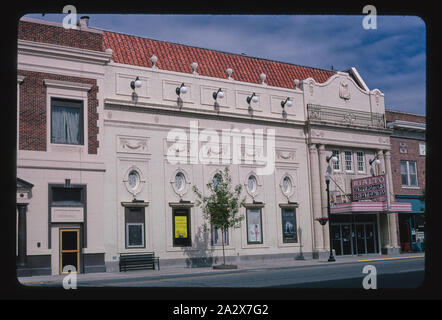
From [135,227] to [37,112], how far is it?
649 cm

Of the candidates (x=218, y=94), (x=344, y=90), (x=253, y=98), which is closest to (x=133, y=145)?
(x=218, y=94)

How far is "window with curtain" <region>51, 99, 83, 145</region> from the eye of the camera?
15.7 metres

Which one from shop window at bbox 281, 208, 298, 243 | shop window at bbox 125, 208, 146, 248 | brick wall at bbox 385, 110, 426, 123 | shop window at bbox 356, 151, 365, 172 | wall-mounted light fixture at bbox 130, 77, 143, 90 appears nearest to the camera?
brick wall at bbox 385, 110, 426, 123

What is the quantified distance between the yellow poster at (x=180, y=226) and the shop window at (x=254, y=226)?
9.74 ft

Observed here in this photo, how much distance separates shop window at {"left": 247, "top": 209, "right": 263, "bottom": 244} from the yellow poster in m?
2.97

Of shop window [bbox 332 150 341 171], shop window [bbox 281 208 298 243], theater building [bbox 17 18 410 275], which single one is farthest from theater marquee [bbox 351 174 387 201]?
shop window [bbox 281 208 298 243]

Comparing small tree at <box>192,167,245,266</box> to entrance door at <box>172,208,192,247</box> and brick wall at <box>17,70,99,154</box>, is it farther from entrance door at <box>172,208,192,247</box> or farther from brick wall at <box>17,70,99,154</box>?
brick wall at <box>17,70,99,154</box>

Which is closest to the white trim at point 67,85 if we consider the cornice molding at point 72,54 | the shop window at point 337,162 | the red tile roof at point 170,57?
the cornice molding at point 72,54

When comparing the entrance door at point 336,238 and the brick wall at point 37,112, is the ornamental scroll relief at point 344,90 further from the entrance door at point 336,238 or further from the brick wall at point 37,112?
the brick wall at point 37,112

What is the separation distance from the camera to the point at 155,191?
2003cm

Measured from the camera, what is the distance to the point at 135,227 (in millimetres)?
18516
